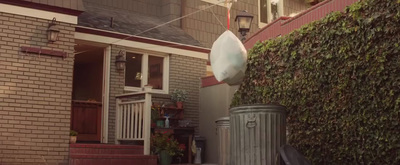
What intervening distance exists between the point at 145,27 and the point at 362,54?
6859 millimetres

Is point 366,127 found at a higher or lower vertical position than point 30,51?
lower

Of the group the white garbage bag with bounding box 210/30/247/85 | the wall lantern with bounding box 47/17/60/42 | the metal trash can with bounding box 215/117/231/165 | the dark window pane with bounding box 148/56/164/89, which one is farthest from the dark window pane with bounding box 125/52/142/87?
the white garbage bag with bounding box 210/30/247/85

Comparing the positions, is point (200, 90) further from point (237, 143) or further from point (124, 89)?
point (237, 143)

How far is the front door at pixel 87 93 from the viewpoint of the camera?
1141 cm

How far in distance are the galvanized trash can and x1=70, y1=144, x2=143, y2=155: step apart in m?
3.51

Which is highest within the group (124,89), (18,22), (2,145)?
(18,22)

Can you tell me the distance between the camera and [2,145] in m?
8.25

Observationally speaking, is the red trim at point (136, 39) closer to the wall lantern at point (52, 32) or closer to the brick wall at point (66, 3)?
the brick wall at point (66, 3)

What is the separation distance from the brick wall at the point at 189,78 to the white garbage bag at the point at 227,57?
4040 millimetres

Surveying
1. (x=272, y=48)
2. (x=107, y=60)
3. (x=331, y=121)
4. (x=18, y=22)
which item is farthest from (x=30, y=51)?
(x=331, y=121)

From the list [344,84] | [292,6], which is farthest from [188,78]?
[344,84]

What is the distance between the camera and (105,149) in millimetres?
9367

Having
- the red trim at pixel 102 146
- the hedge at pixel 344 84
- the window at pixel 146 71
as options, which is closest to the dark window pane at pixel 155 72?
the window at pixel 146 71

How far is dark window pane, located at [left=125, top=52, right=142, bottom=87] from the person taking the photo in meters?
11.4
